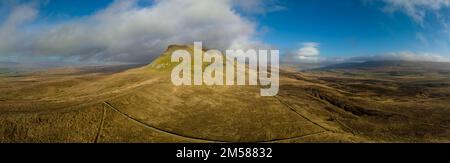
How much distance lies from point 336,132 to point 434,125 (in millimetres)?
41206

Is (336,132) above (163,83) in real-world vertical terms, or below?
below

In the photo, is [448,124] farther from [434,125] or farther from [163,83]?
[163,83]

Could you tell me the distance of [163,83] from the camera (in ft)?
484

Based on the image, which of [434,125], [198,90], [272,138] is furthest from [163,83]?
[434,125]

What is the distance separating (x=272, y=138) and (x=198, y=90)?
221 feet

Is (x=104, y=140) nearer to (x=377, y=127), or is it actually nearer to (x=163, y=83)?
(x=163, y=83)

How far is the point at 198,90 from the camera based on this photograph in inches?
5812

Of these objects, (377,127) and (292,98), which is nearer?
(377,127)

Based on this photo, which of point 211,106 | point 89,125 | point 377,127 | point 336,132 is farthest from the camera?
point 211,106
